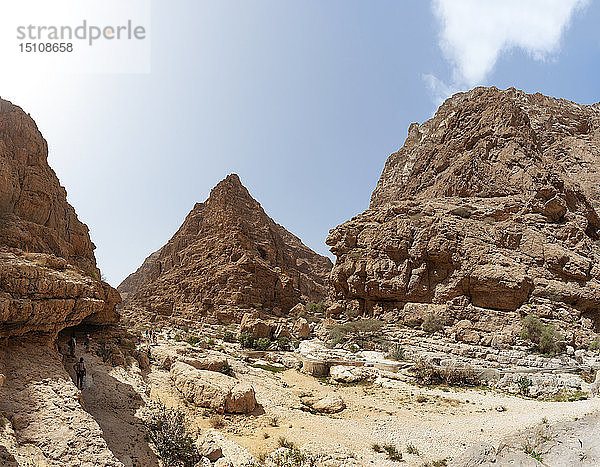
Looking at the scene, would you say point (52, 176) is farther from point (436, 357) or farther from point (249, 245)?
point (249, 245)

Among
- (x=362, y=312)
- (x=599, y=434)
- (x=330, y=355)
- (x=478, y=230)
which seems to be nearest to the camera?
(x=599, y=434)

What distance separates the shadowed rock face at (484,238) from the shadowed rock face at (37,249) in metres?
22.6

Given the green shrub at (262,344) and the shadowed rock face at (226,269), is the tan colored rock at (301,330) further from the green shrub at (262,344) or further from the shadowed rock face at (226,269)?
the shadowed rock face at (226,269)

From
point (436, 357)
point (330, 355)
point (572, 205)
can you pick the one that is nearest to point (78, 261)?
point (330, 355)

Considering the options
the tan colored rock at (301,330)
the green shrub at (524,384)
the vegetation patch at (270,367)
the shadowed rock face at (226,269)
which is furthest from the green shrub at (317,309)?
the green shrub at (524,384)

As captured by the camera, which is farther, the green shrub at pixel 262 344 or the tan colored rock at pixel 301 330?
the tan colored rock at pixel 301 330

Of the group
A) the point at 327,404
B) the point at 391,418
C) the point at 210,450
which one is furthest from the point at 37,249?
the point at 391,418

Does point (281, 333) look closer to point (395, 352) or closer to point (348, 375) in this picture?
point (395, 352)

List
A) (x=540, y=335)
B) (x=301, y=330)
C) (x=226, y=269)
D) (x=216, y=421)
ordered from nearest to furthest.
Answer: (x=216, y=421) < (x=540, y=335) < (x=301, y=330) < (x=226, y=269)

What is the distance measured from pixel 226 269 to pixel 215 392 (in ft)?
129

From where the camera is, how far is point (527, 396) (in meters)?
14.2

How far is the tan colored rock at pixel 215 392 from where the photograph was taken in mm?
11180

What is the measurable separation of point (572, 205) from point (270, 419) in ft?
112

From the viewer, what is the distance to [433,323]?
2611cm
